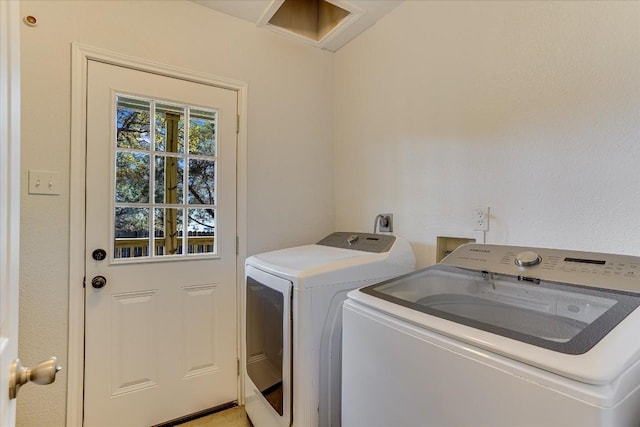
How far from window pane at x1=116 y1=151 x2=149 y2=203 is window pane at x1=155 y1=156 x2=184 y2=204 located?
2.4 inches

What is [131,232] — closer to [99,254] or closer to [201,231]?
[99,254]

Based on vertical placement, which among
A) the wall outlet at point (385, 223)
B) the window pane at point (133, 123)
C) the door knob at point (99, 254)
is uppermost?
the window pane at point (133, 123)

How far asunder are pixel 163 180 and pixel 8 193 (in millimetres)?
1272

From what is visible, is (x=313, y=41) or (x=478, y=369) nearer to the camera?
(x=478, y=369)

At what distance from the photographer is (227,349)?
1965 millimetres

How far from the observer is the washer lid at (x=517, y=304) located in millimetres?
671

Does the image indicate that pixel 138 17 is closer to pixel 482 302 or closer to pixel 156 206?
pixel 156 206

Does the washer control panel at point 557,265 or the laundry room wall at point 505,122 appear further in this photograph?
the laundry room wall at point 505,122

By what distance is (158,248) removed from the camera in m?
1.80

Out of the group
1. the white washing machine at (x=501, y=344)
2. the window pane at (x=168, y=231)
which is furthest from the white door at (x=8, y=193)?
the window pane at (x=168, y=231)

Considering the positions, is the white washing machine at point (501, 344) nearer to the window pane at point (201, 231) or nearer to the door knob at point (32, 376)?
the door knob at point (32, 376)

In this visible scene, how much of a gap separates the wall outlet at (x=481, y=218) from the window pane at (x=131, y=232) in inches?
68.2

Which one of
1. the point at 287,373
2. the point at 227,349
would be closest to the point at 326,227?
the point at 227,349

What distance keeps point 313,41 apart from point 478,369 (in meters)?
2.28
